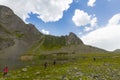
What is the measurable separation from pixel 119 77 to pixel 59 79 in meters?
14.6

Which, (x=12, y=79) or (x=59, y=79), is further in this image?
(x=12, y=79)

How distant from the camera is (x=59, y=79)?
146 ft

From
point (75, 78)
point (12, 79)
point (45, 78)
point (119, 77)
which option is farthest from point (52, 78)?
point (119, 77)

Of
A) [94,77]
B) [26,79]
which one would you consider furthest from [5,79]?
[94,77]

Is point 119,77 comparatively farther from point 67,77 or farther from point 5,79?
point 5,79

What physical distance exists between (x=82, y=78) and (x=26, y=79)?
12.0 m

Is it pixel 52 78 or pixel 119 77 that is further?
pixel 119 77

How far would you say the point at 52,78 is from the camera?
45812mm

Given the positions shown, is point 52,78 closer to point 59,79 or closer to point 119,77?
point 59,79

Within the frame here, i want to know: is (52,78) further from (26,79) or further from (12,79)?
(12,79)

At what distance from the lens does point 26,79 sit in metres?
47.0

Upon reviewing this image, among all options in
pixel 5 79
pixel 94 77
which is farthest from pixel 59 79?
pixel 5 79

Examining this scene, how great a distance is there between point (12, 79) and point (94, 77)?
58.1 feet

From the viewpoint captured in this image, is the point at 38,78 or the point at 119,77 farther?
the point at 119,77
